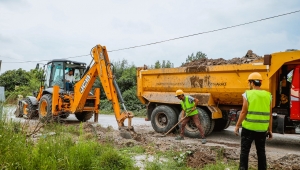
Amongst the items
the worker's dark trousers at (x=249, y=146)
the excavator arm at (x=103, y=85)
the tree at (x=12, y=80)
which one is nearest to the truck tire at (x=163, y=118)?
the excavator arm at (x=103, y=85)

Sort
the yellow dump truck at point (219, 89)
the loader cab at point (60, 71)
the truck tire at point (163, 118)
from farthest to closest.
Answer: the loader cab at point (60, 71)
the truck tire at point (163, 118)
the yellow dump truck at point (219, 89)

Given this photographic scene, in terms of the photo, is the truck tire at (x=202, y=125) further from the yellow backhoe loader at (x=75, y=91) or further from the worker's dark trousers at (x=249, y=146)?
the worker's dark trousers at (x=249, y=146)

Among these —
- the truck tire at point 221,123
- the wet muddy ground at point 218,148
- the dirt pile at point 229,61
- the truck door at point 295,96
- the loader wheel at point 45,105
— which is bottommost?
the wet muddy ground at point 218,148

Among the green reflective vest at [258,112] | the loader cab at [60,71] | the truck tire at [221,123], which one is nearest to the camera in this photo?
the green reflective vest at [258,112]

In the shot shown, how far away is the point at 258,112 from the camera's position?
409cm

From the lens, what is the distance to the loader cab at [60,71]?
10.1 m

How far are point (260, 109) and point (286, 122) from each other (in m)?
3.24

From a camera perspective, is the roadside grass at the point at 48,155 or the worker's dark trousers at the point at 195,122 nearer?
the roadside grass at the point at 48,155

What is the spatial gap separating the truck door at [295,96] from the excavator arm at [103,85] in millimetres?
3793

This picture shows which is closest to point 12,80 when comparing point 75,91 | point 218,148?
point 75,91

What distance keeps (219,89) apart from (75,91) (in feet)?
15.0

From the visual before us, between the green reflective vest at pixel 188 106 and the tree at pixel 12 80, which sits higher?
the tree at pixel 12 80

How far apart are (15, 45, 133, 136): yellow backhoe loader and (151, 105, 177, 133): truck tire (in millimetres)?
1473

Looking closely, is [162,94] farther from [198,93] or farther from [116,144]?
[116,144]
